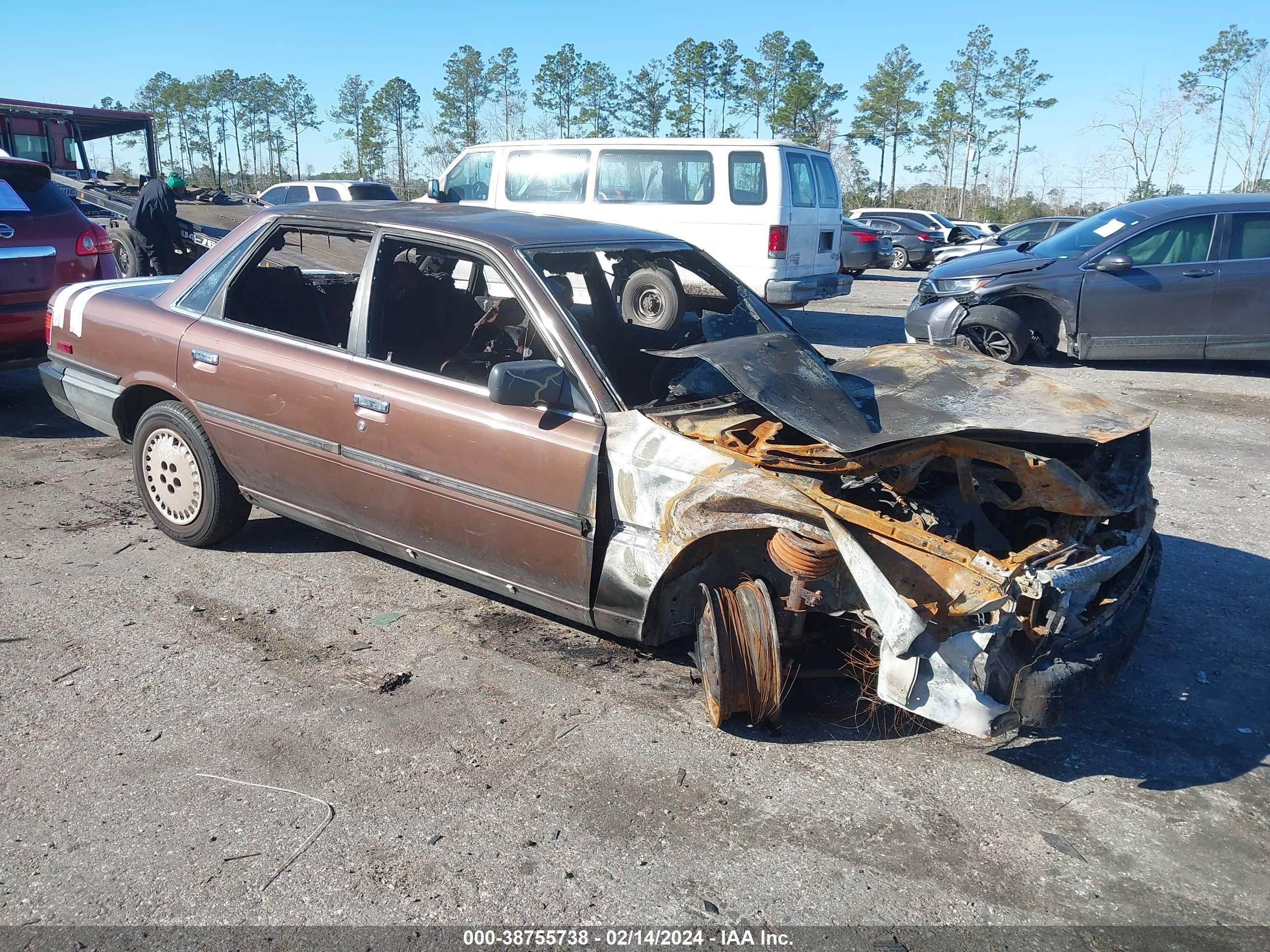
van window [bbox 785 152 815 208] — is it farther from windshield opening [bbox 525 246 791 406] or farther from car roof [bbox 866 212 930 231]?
car roof [bbox 866 212 930 231]

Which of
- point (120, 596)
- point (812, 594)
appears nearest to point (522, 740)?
point (812, 594)

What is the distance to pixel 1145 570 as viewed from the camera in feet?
11.6

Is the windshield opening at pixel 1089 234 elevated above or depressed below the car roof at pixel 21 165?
below

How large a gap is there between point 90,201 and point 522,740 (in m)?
13.1

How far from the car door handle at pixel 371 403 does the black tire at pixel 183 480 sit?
1018 mm

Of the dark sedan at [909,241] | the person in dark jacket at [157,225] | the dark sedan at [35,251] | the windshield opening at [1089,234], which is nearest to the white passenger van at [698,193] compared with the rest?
the windshield opening at [1089,234]

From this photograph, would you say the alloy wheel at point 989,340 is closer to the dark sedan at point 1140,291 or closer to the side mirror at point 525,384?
the dark sedan at point 1140,291

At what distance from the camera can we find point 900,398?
357cm

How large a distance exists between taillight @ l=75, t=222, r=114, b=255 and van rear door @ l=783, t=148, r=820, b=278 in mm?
7100

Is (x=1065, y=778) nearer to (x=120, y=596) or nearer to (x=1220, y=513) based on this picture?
(x=1220, y=513)

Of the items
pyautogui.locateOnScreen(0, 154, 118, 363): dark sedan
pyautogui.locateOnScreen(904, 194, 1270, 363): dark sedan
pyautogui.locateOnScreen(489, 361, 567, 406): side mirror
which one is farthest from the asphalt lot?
pyautogui.locateOnScreen(904, 194, 1270, 363): dark sedan

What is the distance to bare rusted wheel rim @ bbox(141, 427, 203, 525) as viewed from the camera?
4.54m

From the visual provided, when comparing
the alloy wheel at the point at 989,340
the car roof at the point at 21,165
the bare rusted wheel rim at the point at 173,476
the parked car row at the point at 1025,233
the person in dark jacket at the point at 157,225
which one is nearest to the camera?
the bare rusted wheel rim at the point at 173,476

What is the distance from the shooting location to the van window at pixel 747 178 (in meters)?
11.2
